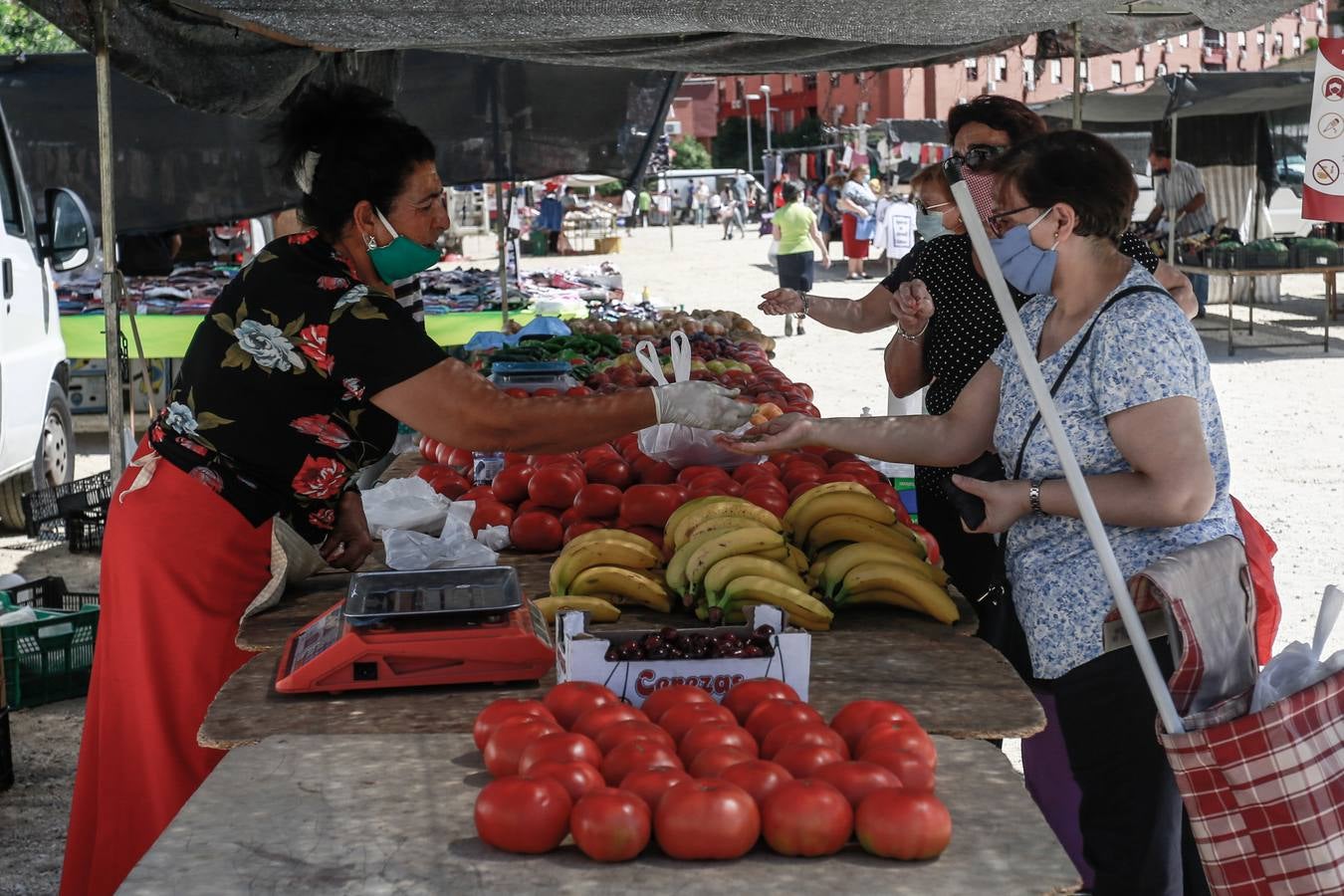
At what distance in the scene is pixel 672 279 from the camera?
25.9m

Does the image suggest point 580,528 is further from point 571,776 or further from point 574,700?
point 571,776

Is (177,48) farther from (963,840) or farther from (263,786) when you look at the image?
(963,840)

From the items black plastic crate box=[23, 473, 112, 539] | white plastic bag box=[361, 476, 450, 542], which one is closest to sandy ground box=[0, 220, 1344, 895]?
black plastic crate box=[23, 473, 112, 539]

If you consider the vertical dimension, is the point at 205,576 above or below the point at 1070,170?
below

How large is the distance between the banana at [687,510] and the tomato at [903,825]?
1.58 meters

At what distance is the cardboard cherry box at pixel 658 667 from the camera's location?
2379 millimetres

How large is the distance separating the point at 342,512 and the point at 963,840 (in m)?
2.22

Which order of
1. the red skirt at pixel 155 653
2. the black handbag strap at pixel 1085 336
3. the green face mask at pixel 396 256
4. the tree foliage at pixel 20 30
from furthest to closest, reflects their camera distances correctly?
the tree foliage at pixel 20 30
the green face mask at pixel 396 256
the red skirt at pixel 155 653
the black handbag strap at pixel 1085 336

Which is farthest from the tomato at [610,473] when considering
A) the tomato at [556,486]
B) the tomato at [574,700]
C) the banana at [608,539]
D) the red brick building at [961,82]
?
the red brick building at [961,82]

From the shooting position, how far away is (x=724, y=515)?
3316 mm

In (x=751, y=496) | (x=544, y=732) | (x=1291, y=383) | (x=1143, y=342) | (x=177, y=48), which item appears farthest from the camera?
(x=1291, y=383)

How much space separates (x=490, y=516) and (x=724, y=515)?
92 centimetres

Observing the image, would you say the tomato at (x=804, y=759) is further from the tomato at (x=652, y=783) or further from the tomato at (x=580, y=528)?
the tomato at (x=580, y=528)

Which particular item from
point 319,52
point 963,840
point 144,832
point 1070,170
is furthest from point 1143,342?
point 319,52
